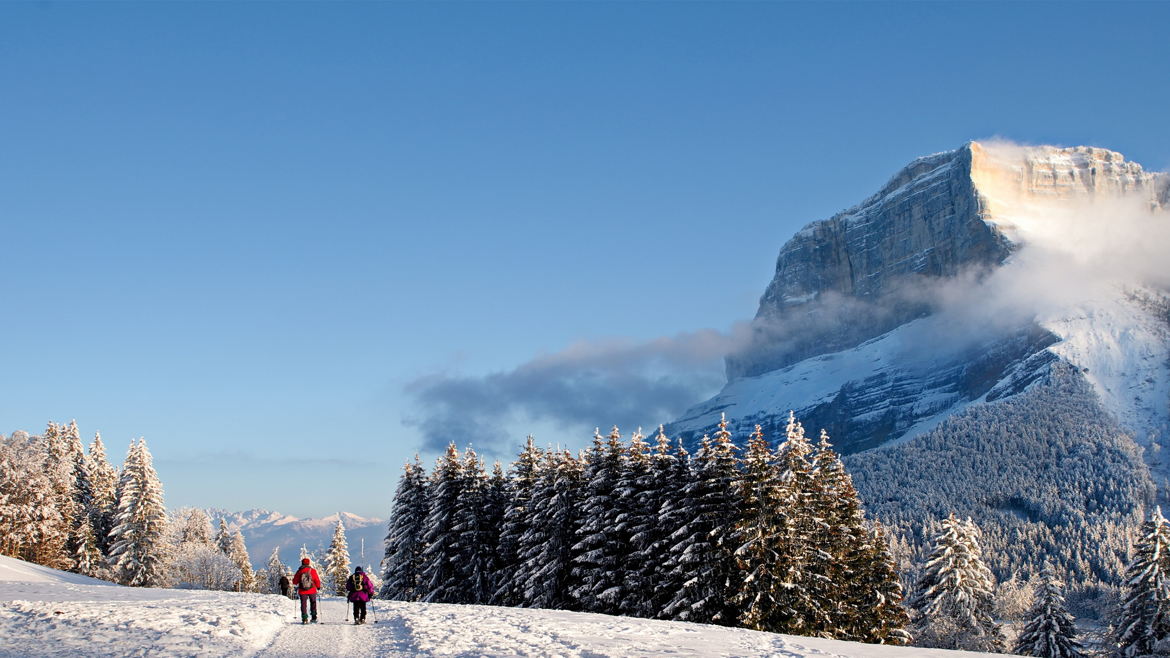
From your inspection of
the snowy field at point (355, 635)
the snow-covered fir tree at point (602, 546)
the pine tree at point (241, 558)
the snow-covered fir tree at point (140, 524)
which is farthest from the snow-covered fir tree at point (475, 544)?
the pine tree at point (241, 558)

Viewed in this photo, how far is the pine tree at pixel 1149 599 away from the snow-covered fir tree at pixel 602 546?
2611 cm

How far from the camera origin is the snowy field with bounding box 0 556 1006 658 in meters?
18.9

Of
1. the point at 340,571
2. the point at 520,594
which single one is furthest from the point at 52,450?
the point at 520,594

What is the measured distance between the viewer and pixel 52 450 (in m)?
71.7

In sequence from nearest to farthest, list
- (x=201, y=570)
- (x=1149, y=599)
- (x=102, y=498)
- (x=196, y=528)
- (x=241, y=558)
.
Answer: (x=1149, y=599), (x=102, y=498), (x=201, y=570), (x=241, y=558), (x=196, y=528)

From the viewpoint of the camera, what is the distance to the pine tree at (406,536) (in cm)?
5481

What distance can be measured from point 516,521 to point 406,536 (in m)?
11.8

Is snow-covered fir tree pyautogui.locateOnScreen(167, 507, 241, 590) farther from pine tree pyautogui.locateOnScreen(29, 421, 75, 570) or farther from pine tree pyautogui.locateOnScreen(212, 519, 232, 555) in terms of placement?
pine tree pyautogui.locateOnScreen(212, 519, 232, 555)

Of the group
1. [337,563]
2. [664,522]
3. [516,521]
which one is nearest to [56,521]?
[337,563]

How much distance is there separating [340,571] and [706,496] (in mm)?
52336

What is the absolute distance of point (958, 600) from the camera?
49.1m

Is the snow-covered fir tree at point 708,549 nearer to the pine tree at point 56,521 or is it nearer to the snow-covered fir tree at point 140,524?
the pine tree at point 56,521

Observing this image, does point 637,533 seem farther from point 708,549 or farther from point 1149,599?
point 1149,599

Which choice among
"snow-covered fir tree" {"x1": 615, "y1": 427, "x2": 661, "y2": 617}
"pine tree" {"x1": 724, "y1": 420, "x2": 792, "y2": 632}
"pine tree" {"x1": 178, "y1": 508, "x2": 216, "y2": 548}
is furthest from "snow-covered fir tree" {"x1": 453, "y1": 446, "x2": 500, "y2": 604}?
"pine tree" {"x1": 178, "y1": 508, "x2": 216, "y2": 548}
